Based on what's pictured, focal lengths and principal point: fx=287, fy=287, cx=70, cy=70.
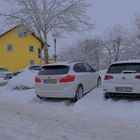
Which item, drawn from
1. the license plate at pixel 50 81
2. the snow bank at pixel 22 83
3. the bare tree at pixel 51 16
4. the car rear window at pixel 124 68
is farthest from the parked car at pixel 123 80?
the bare tree at pixel 51 16

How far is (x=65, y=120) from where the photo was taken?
28.2ft

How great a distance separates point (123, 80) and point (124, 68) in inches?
→ 20.5

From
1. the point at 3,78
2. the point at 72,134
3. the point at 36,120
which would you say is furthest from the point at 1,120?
the point at 3,78

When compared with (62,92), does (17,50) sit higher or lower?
higher

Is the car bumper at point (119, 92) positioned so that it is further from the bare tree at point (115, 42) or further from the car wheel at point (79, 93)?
the bare tree at point (115, 42)

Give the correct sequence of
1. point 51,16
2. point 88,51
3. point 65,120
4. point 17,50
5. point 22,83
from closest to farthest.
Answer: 1. point 65,120
2. point 22,83
3. point 51,16
4. point 17,50
5. point 88,51

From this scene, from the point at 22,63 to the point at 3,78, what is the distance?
20727 millimetres

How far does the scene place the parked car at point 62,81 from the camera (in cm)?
1104

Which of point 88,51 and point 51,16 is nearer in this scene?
point 51,16

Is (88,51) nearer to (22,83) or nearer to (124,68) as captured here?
(22,83)

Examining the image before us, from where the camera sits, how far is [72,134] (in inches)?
275

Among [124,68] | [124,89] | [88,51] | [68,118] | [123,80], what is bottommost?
[68,118]

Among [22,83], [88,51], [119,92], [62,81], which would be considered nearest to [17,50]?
[88,51]

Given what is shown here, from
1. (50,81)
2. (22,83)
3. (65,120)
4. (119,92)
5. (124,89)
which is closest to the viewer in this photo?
(65,120)
